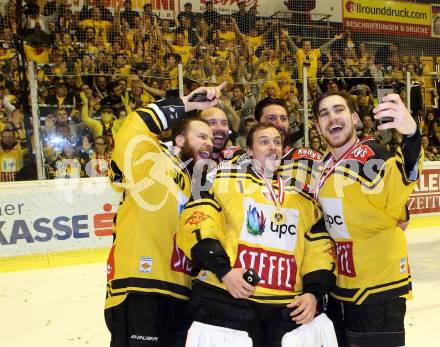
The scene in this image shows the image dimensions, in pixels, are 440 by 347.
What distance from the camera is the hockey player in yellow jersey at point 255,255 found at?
1946 millimetres

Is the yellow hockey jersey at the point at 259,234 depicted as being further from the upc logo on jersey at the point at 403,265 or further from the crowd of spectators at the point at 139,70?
the crowd of spectators at the point at 139,70

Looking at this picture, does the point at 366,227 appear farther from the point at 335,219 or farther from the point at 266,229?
the point at 266,229

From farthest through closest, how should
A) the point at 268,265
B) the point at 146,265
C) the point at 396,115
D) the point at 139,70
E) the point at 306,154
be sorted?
the point at 139,70
the point at 306,154
the point at 146,265
the point at 268,265
the point at 396,115

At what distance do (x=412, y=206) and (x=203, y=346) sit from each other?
683 cm

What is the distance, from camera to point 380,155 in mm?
2094

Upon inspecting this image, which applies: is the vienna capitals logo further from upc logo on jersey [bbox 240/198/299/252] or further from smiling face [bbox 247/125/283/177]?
smiling face [bbox 247/125/283/177]

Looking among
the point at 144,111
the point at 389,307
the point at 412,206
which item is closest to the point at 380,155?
the point at 389,307

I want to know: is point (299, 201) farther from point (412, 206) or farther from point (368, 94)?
point (368, 94)

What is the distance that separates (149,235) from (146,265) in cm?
14

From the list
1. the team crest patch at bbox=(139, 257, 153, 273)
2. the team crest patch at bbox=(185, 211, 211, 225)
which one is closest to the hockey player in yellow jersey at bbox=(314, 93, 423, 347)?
the team crest patch at bbox=(185, 211, 211, 225)

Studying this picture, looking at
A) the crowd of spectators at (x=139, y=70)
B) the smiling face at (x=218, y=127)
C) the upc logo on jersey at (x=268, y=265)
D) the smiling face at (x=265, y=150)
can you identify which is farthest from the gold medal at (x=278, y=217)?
the crowd of spectators at (x=139, y=70)

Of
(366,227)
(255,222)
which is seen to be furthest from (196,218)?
(366,227)

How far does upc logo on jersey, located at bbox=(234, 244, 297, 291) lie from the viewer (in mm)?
1977

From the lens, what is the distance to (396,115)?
1.86 m
